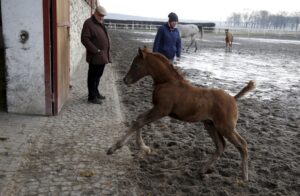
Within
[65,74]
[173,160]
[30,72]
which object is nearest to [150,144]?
[173,160]

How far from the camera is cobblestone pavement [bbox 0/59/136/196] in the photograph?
4273 millimetres

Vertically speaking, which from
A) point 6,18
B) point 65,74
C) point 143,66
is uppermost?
point 6,18

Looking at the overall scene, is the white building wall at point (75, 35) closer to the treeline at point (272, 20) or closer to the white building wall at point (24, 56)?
the white building wall at point (24, 56)

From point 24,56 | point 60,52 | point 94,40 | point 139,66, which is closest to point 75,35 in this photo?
point 94,40

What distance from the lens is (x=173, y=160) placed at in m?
5.21

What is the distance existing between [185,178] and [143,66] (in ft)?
4.91

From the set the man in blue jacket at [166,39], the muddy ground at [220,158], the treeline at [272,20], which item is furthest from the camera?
the treeline at [272,20]

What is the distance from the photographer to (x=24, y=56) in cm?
666

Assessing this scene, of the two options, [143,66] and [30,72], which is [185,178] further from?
[30,72]

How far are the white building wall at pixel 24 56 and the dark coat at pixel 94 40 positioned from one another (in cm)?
111

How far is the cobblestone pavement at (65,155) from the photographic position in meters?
4.27

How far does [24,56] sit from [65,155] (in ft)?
7.70

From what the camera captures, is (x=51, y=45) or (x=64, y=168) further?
(x=51, y=45)

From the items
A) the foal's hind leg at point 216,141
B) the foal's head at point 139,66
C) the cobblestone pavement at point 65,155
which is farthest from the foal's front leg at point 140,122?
the foal's hind leg at point 216,141
